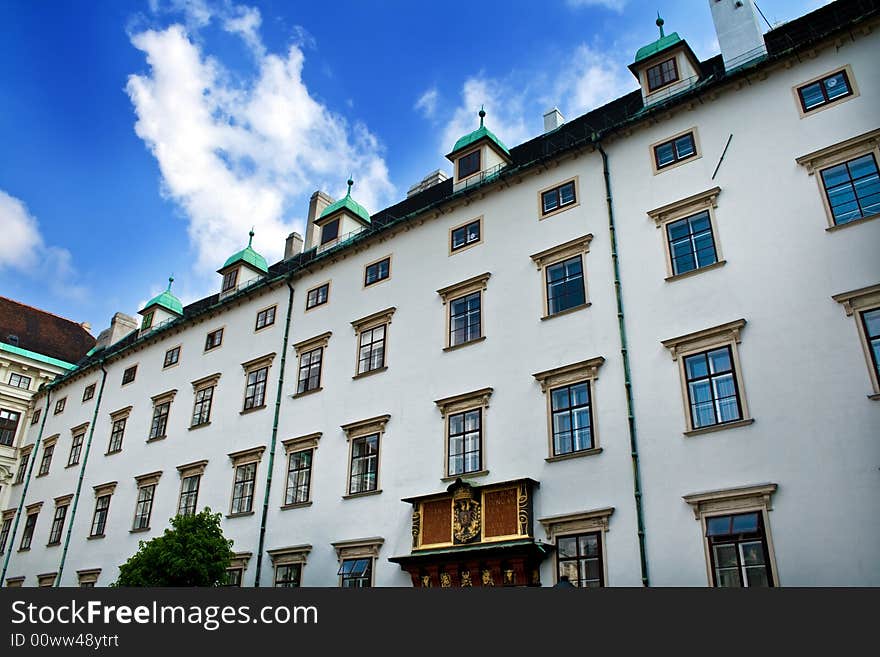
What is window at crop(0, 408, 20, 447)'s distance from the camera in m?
39.2

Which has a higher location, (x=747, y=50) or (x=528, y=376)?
(x=747, y=50)

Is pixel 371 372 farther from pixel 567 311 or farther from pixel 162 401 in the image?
pixel 162 401

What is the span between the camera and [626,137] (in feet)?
69.8

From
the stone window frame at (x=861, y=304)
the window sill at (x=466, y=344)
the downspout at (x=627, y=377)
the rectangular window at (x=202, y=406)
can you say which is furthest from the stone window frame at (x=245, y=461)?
the stone window frame at (x=861, y=304)

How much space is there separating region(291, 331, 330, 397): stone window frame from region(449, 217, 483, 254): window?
17.6ft

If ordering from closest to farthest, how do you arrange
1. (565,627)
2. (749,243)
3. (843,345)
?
(565,627) < (843,345) < (749,243)

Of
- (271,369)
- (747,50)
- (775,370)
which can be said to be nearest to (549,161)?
(747,50)

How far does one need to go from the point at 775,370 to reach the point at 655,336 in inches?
114

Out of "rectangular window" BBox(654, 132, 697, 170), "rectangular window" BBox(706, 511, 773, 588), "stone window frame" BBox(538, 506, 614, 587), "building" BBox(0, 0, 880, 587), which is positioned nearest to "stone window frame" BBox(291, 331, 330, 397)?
"building" BBox(0, 0, 880, 587)

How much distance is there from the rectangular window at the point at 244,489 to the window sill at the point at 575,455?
1125cm

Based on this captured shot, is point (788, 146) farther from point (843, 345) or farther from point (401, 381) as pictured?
point (401, 381)

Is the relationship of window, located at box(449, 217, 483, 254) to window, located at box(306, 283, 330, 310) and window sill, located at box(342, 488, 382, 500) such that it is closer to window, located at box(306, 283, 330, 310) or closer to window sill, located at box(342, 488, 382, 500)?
window, located at box(306, 283, 330, 310)

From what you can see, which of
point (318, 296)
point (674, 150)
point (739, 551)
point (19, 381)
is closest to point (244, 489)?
point (318, 296)

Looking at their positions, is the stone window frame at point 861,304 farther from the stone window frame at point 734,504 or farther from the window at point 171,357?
the window at point 171,357
